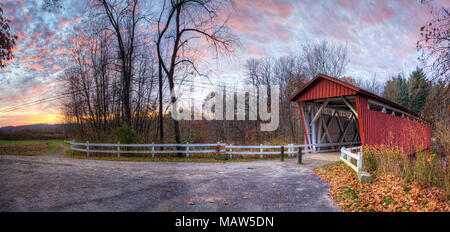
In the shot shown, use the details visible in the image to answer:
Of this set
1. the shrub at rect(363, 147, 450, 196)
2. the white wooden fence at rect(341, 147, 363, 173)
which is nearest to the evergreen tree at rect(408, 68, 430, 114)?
the white wooden fence at rect(341, 147, 363, 173)

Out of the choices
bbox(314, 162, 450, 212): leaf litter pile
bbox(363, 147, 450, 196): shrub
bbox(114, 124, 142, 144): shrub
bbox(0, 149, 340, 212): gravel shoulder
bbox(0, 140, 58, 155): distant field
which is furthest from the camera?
bbox(0, 140, 58, 155): distant field

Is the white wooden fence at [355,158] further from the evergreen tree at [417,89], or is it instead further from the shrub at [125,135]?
the shrub at [125,135]

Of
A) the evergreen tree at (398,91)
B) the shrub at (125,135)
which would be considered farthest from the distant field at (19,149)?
the evergreen tree at (398,91)

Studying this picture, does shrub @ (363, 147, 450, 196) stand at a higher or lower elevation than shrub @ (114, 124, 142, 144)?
lower

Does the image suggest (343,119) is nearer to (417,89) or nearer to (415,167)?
(417,89)

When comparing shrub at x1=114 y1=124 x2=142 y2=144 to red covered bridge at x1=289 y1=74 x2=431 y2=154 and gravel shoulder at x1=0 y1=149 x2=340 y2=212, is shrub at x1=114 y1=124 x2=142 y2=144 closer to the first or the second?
gravel shoulder at x1=0 y1=149 x2=340 y2=212

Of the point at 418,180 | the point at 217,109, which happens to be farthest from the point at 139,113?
the point at 418,180

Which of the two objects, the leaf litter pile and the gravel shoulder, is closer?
the leaf litter pile

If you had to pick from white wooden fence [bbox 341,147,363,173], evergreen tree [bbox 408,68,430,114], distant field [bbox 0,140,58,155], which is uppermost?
evergreen tree [bbox 408,68,430,114]

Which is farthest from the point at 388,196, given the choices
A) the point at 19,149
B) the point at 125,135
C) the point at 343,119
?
the point at 19,149

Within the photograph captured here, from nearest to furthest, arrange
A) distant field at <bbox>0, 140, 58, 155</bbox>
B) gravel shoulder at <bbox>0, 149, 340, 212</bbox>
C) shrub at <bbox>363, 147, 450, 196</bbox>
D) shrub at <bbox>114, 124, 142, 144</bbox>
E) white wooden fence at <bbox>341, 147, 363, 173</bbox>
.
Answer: gravel shoulder at <bbox>0, 149, 340, 212</bbox>
shrub at <bbox>363, 147, 450, 196</bbox>
white wooden fence at <bbox>341, 147, 363, 173</bbox>
shrub at <bbox>114, 124, 142, 144</bbox>
distant field at <bbox>0, 140, 58, 155</bbox>

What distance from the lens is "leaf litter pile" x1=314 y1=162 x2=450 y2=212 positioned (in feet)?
14.4
